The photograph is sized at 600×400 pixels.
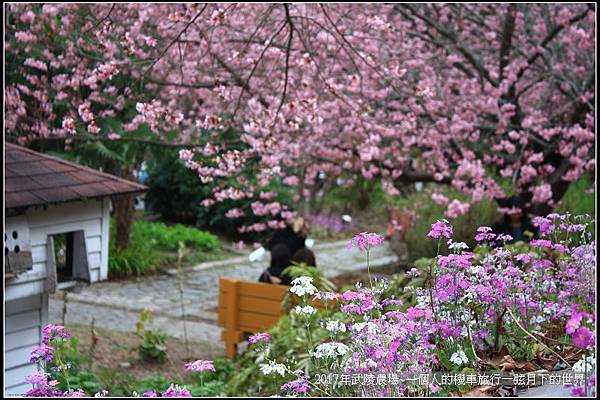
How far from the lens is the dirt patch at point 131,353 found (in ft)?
23.7

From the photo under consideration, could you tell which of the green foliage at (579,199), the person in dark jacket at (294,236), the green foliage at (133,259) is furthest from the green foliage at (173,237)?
the green foliage at (579,199)

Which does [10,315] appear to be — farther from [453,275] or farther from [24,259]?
[453,275]

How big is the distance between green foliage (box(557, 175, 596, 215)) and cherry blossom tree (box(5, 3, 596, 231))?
2.07 meters

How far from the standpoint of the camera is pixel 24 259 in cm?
492

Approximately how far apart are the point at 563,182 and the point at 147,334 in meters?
4.64

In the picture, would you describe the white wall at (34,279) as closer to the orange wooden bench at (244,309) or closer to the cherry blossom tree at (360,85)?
the cherry blossom tree at (360,85)

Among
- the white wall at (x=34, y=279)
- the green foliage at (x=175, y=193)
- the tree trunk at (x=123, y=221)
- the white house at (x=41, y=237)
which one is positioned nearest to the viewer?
the white house at (x=41, y=237)

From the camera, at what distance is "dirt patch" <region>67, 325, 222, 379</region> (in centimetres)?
723

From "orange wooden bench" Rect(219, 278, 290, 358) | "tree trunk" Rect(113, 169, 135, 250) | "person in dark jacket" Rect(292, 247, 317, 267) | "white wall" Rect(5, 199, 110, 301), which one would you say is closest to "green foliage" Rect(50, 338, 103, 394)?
"white wall" Rect(5, 199, 110, 301)

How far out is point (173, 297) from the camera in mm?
10609

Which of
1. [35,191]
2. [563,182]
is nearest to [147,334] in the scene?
[35,191]

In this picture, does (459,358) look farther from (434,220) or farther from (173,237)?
(173,237)

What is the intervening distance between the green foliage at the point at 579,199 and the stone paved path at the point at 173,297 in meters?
2.69

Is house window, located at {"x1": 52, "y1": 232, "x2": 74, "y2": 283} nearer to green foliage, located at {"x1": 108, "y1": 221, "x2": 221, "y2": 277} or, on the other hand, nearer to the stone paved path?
the stone paved path
